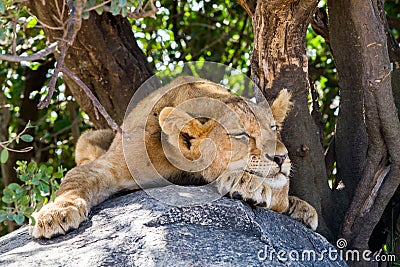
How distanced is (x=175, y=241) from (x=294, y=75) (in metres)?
1.45

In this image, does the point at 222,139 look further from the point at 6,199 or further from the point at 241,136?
the point at 6,199

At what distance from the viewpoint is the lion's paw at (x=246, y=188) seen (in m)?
3.53

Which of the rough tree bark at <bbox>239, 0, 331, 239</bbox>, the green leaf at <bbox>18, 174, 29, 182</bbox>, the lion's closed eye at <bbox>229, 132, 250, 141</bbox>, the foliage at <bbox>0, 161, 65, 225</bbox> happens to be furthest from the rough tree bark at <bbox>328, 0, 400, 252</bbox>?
the green leaf at <bbox>18, 174, 29, 182</bbox>

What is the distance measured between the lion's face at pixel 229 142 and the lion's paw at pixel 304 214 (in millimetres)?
231

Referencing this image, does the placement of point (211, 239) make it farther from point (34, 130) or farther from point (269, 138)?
point (34, 130)

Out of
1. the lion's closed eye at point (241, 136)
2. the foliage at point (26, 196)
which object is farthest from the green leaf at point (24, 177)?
the lion's closed eye at point (241, 136)

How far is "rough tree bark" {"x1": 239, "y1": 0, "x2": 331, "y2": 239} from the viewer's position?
3.90 meters

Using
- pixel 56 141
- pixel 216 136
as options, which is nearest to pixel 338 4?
pixel 216 136

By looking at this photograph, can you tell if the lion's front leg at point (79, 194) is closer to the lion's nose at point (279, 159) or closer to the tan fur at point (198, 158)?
the tan fur at point (198, 158)

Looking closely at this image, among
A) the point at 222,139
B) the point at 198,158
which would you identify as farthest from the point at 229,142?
the point at 198,158

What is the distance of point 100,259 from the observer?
2943 millimetres

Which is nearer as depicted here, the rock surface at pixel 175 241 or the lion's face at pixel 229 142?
the rock surface at pixel 175 241

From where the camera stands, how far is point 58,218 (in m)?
3.39

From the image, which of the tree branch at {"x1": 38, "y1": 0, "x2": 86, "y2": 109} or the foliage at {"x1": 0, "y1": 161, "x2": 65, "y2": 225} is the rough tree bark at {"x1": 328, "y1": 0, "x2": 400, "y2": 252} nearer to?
the tree branch at {"x1": 38, "y1": 0, "x2": 86, "y2": 109}
